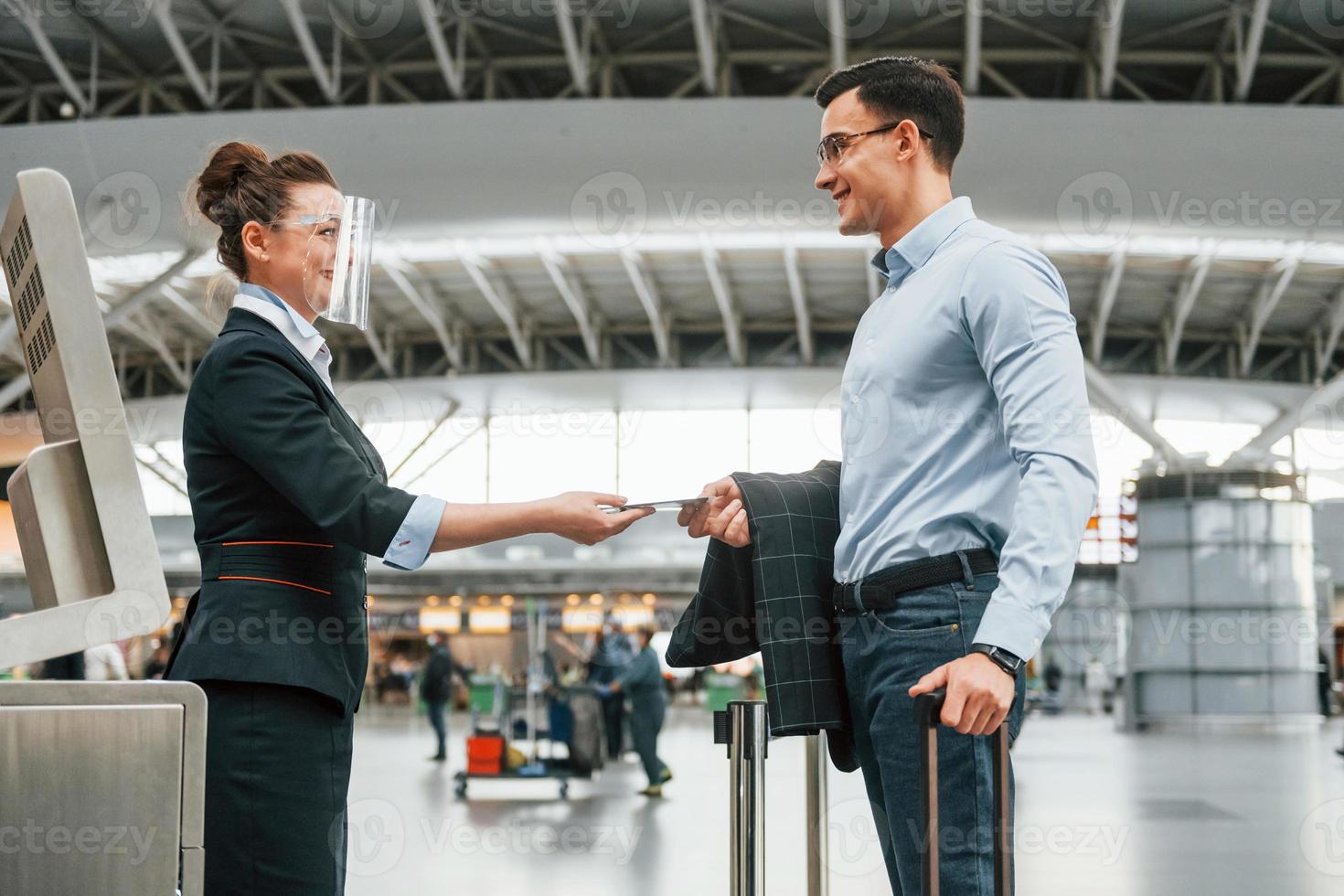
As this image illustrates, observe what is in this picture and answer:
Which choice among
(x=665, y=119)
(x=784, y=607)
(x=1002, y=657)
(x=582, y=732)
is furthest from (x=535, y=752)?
(x=1002, y=657)

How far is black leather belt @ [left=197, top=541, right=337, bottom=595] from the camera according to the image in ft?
6.31

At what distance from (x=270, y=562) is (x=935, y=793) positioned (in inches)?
43.5

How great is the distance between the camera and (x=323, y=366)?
224 cm

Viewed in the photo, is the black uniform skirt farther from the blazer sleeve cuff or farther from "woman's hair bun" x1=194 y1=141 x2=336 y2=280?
"woman's hair bun" x1=194 y1=141 x2=336 y2=280

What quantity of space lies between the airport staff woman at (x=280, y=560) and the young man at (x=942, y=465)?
0.53m

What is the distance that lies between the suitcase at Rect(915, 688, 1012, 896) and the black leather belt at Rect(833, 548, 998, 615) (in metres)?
0.23

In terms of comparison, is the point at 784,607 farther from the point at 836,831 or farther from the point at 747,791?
the point at 836,831

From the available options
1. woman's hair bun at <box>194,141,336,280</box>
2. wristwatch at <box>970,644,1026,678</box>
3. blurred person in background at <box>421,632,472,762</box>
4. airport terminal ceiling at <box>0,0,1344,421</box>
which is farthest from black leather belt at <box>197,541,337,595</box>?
airport terminal ceiling at <box>0,0,1344,421</box>

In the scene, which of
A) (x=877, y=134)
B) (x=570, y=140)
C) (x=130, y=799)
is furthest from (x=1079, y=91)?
(x=130, y=799)

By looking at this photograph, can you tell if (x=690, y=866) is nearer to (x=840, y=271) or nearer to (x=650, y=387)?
(x=840, y=271)

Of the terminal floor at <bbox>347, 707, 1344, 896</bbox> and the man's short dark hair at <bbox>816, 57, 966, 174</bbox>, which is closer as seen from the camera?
the man's short dark hair at <bbox>816, 57, 966, 174</bbox>

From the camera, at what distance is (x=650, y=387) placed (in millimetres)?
31875

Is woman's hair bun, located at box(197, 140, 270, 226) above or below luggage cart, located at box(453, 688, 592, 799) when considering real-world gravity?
A: above

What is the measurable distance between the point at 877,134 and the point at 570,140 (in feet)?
47.2
